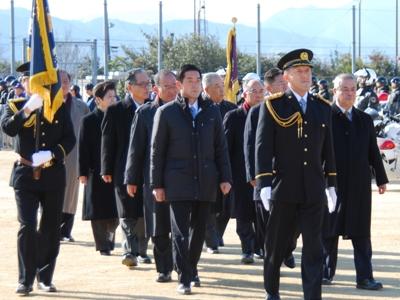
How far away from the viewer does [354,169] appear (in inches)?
435

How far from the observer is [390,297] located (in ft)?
35.0

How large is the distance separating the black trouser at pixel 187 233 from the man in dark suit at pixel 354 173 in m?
1.19

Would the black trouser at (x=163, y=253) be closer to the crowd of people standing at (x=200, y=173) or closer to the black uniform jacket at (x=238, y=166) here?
the crowd of people standing at (x=200, y=173)

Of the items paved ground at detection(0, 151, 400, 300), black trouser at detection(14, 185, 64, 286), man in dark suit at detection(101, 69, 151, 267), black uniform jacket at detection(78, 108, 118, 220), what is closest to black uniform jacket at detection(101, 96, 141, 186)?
man in dark suit at detection(101, 69, 151, 267)

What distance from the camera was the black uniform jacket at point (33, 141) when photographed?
10.8 m

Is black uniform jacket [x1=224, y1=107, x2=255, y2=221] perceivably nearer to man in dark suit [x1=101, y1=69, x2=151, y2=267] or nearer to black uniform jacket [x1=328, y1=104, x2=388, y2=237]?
man in dark suit [x1=101, y1=69, x2=151, y2=267]

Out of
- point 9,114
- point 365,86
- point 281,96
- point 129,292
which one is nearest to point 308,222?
point 281,96

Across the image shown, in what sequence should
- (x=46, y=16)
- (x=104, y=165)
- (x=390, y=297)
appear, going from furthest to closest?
(x=104, y=165) → (x=46, y=16) → (x=390, y=297)

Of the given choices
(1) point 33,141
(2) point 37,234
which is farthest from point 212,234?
(1) point 33,141

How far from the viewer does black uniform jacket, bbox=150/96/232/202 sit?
10875 millimetres

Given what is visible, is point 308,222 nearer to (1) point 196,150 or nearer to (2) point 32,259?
(1) point 196,150

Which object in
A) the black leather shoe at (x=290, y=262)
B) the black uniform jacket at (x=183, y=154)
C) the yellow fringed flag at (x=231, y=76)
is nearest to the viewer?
the black uniform jacket at (x=183, y=154)

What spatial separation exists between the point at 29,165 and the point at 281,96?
2.49 m

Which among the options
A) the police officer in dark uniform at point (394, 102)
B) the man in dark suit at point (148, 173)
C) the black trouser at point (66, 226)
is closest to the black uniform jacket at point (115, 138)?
the man in dark suit at point (148, 173)
